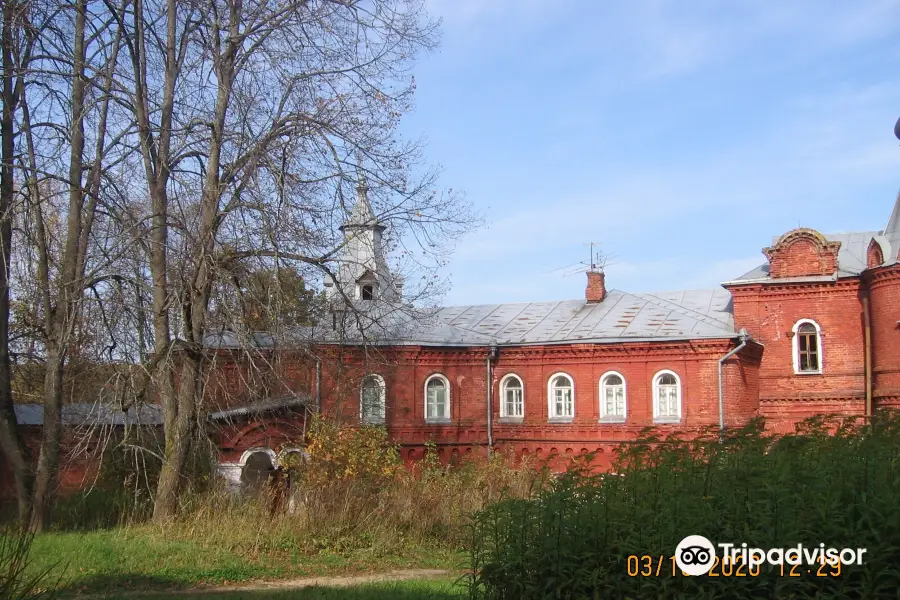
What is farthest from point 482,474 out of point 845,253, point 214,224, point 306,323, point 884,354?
point 845,253

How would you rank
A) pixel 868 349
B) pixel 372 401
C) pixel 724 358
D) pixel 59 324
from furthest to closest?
pixel 868 349, pixel 724 358, pixel 372 401, pixel 59 324

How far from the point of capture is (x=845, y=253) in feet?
85.6

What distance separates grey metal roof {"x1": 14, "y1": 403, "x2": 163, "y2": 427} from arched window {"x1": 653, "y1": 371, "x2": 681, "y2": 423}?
1339cm

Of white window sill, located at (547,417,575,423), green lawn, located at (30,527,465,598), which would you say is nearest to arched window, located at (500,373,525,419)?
white window sill, located at (547,417,575,423)

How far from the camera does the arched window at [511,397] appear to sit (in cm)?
2567

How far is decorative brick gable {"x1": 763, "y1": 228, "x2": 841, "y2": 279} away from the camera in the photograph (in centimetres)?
2475

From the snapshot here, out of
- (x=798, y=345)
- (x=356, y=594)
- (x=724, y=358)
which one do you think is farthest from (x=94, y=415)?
(x=798, y=345)

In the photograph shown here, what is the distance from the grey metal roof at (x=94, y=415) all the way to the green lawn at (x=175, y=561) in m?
1.72

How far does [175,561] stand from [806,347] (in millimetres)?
20477

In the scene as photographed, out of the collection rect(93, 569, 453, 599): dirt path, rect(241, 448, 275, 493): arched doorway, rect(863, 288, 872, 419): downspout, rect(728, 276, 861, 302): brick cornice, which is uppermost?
rect(728, 276, 861, 302): brick cornice

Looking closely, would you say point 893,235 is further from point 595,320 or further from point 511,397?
point 511,397

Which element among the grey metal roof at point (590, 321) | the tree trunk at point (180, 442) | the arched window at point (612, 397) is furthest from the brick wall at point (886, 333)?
the tree trunk at point (180, 442)

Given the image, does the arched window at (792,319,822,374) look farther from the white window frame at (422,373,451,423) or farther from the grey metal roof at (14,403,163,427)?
the grey metal roof at (14,403,163,427)

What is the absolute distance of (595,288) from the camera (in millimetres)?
27516
